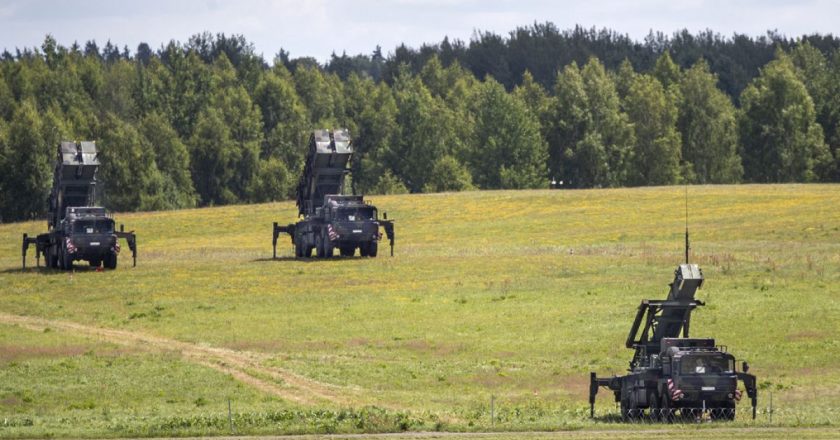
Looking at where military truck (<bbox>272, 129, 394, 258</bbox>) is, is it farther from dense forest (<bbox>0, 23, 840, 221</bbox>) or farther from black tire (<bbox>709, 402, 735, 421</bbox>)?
dense forest (<bbox>0, 23, 840, 221</bbox>)

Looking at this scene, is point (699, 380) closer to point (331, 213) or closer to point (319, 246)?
point (331, 213)

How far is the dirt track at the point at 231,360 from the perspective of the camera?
4834 centimetres

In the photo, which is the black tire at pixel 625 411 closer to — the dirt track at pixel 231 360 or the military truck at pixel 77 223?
the dirt track at pixel 231 360

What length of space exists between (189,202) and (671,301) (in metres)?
134

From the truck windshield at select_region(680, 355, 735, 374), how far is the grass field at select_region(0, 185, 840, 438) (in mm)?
1333

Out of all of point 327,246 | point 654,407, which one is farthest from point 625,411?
point 327,246

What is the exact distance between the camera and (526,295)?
70812mm

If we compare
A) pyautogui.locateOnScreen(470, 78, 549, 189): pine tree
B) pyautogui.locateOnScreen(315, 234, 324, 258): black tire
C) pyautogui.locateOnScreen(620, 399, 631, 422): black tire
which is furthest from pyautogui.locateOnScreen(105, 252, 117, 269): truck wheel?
pyautogui.locateOnScreen(470, 78, 549, 189): pine tree

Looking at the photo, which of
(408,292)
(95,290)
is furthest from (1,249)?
(408,292)

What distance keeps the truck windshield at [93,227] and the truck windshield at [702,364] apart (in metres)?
51.8

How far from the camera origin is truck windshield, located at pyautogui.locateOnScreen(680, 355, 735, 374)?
38.6 metres

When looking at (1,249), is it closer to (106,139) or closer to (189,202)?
(106,139)

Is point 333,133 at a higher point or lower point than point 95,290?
higher

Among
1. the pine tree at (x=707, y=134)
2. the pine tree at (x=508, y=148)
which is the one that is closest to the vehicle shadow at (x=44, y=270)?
the pine tree at (x=508, y=148)
